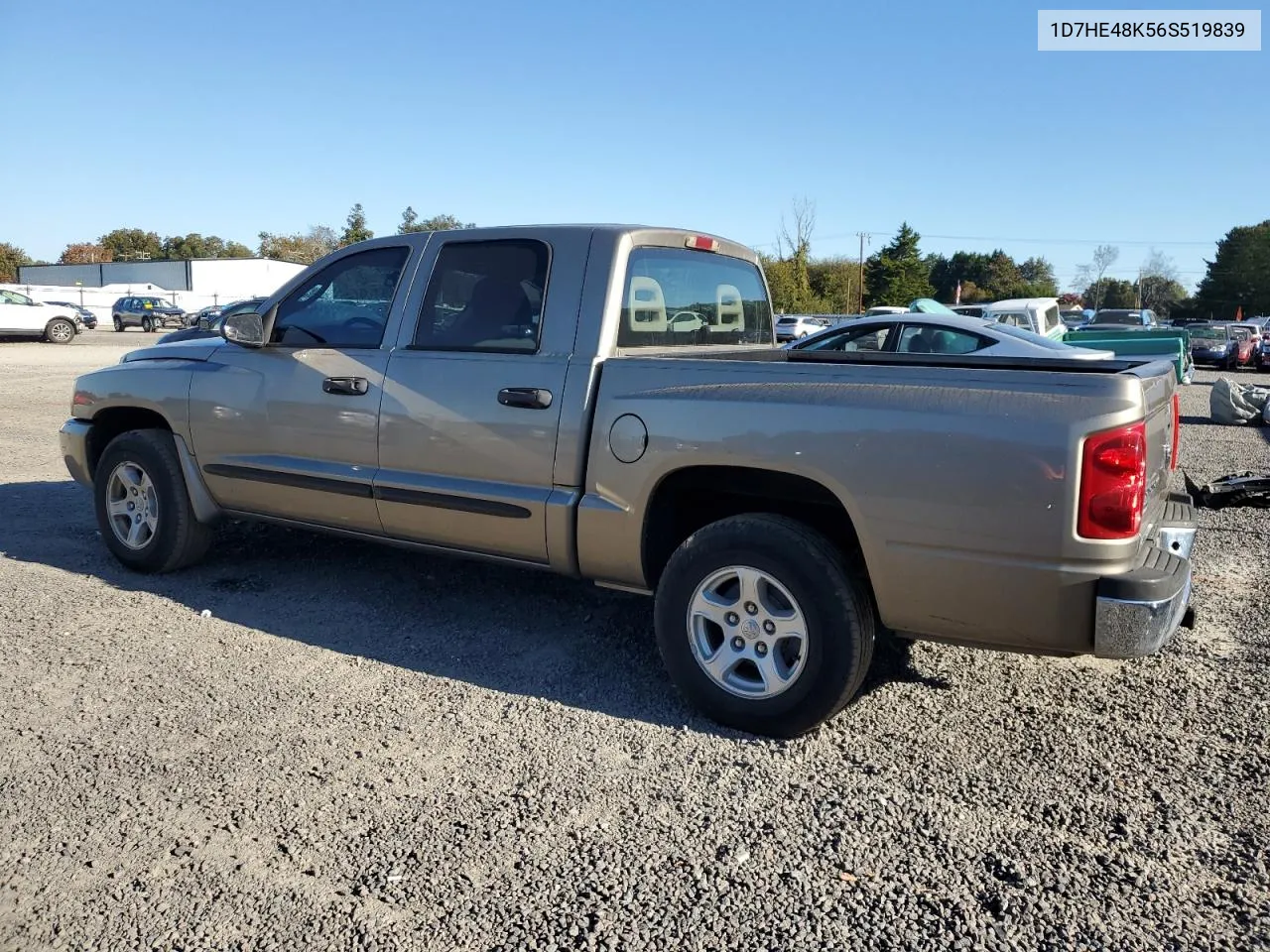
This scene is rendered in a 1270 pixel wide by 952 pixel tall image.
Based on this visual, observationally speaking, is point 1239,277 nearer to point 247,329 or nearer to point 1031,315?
point 1031,315

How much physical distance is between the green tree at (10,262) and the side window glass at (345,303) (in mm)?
98152

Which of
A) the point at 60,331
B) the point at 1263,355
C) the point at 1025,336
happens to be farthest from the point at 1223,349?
the point at 60,331

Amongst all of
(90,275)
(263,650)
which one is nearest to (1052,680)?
(263,650)

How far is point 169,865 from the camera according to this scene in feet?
8.90

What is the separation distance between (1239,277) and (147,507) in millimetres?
89356

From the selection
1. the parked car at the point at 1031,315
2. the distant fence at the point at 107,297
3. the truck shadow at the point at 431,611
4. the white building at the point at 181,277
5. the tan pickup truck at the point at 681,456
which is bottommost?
the truck shadow at the point at 431,611

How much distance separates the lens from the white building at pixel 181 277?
214 feet

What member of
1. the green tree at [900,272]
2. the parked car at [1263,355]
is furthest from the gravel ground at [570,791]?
the green tree at [900,272]

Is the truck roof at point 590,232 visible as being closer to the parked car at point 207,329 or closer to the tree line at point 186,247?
the parked car at point 207,329

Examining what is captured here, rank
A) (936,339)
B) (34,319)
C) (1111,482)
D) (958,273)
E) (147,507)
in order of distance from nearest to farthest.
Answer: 1. (1111,482)
2. (147,507)
3. (936,339)
4. (34,319)
5. (958,273)

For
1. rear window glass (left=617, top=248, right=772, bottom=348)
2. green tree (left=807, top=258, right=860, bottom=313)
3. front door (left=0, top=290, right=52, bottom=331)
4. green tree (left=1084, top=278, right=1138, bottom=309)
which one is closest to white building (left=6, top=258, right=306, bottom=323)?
front door (left=0, top=290, right=52, bottom=331)

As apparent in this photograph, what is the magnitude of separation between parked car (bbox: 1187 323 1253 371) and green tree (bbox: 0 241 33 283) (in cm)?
9237

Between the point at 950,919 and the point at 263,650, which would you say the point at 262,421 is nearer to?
the point at 263,650

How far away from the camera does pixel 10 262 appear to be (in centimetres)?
8869
